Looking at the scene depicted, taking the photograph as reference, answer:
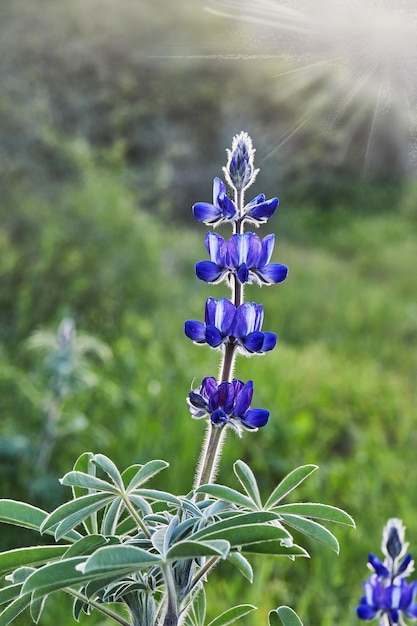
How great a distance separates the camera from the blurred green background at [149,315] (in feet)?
9.09

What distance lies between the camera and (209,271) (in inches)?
26.5

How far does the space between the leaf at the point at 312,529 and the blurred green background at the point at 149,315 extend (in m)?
0.74

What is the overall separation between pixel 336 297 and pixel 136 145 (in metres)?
3.80

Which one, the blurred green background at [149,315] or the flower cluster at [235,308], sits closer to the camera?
the flower cluster at [235,308]

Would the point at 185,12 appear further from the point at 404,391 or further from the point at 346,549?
the point at 346,549

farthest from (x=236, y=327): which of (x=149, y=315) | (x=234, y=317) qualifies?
(x=149, y=315)

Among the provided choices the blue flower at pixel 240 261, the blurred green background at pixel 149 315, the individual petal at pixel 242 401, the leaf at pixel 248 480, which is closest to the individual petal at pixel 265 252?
the blue flower at pixel 240 261

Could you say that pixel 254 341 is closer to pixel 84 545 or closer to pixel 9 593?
pixel 84 545

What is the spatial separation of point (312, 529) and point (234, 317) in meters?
0.21

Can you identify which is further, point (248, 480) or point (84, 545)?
point (248, 480)

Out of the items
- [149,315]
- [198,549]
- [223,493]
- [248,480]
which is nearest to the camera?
[198,549]

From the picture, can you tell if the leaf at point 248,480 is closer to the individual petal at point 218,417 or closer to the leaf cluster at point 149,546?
the leaf cluster at point 149,546

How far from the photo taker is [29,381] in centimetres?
312

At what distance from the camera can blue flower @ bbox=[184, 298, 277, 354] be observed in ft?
2.16
